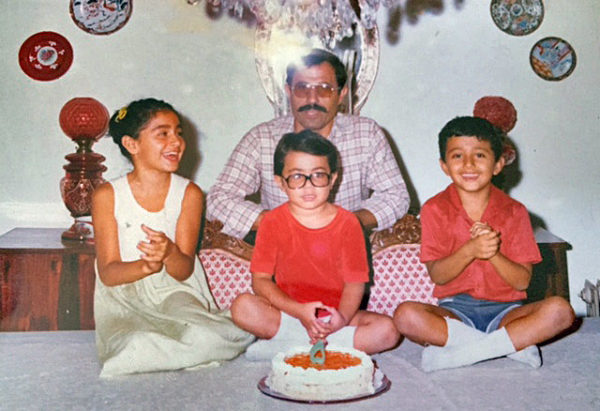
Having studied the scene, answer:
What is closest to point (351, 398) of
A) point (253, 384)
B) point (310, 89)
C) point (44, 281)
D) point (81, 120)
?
point (253, 384)

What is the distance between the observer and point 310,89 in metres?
1.64

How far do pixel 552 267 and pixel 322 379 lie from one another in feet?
2.76

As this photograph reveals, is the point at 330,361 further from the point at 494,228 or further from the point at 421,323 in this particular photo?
the point at 494,228

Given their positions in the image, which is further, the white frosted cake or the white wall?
the white wall

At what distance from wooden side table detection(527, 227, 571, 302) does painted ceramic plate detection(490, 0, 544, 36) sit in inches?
24.3

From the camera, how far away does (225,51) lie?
196 centimetres

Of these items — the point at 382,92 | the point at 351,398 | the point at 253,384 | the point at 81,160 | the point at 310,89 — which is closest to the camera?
the point at 351,398

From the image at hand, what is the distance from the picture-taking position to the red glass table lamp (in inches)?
68.9

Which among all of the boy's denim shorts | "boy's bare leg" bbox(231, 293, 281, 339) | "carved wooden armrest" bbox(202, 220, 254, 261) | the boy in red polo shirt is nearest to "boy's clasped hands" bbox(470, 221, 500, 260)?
the boy in red polo shirt

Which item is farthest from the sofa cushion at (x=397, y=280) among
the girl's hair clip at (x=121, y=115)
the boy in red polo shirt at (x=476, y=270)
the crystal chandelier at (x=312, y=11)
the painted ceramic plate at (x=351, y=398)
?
the girl's hair clip at (x=121, y=115)

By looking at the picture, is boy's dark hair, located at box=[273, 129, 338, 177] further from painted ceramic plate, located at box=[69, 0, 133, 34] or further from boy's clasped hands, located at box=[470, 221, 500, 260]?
painted ceramic plate, located at box=[69, 0, 133, 34]

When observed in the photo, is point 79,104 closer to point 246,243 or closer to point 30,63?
point 30,63

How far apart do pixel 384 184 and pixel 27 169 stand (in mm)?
910

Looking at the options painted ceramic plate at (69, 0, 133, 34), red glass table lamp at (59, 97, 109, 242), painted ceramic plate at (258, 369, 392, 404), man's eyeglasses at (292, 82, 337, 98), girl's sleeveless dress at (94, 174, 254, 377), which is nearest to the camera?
painted ceramic plate at (258, 369, 392, 404)
